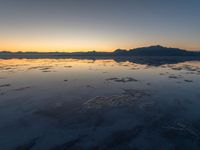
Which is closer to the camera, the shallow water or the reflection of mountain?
the shallow water

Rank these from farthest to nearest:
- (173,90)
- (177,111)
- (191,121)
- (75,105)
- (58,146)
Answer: (173,90) < (75,105) < (177,111) < (191,121) < (58,146)

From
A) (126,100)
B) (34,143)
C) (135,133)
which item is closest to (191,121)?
(135,133)

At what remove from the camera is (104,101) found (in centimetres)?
916

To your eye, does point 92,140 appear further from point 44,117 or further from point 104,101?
point 104,101

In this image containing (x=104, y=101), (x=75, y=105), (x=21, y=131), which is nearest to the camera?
(x=21, y=131)

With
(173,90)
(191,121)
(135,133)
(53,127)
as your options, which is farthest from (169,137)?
(173,90)

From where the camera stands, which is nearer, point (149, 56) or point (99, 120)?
point (99, 120)

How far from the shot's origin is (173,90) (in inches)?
459

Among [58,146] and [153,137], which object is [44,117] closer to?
[58,146]

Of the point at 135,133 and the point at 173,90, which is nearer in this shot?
the point at 135,133

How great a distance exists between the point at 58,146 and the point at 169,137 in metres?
3.32

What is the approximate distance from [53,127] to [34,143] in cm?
109

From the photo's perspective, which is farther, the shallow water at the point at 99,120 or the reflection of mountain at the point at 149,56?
the reflection of mountain at the point at 149,56

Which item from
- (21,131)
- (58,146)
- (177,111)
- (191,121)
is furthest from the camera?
(177,111)
